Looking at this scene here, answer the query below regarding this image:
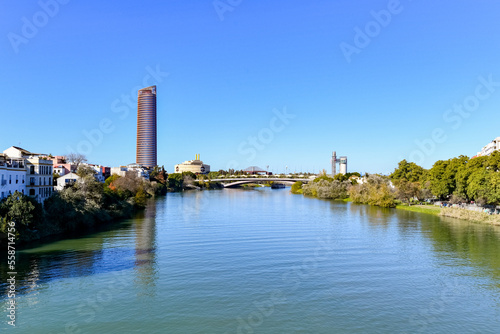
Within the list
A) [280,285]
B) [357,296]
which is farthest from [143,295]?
[357,296]

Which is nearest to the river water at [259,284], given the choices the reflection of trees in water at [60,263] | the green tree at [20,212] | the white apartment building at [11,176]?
the reflection of trees in water at [60,263]

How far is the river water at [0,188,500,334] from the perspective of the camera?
70.3ft

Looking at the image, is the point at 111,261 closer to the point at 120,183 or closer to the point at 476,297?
the point at 476,297

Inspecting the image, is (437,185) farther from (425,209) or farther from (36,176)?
(36,176)

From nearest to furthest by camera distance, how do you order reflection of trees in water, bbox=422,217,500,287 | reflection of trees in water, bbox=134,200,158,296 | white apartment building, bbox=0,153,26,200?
reflection of trees in water, bbox=134,200,158,296, reflection of trees in water, bbox=422,217,500,287, white apartment building, bbox=0,153,26,200

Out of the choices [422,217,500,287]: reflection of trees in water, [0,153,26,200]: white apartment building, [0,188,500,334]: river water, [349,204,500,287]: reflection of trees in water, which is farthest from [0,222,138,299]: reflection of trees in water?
[422,217,500,287]: reflection of trees in water

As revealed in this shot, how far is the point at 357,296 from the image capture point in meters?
25.2

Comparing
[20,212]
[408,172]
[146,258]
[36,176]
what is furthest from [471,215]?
[36,176]

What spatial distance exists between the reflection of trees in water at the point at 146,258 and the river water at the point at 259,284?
0.40ft

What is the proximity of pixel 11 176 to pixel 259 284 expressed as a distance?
123 feet

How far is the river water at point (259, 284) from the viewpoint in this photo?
21.4 m

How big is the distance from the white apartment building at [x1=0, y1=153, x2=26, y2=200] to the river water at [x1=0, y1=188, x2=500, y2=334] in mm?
10265

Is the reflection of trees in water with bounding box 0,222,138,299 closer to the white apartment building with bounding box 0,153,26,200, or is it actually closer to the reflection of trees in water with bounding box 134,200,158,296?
the reflection of trees in water with bounding box 134,200,158,296

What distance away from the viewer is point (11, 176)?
47.8 metres
